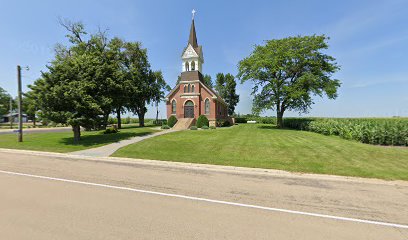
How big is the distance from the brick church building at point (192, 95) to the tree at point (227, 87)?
36.3 m

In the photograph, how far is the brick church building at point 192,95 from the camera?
3538cm

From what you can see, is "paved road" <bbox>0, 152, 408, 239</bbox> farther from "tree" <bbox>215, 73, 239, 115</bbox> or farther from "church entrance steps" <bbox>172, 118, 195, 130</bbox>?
"tree" <bbox>215, 73, 239, 115</bbox>

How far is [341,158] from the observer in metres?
10.7

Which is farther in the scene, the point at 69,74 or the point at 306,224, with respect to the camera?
the point at 69,74

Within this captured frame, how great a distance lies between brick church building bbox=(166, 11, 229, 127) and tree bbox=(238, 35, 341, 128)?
730 cm

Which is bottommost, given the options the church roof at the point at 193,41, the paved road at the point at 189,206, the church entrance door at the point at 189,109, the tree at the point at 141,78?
the paved road at the point at 189,206

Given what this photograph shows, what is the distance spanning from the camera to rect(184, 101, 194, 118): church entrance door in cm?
3594

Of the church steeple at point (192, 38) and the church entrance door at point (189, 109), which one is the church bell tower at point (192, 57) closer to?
the church steeple at point (192, 38)

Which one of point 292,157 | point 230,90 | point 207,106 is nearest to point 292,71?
point 207,106

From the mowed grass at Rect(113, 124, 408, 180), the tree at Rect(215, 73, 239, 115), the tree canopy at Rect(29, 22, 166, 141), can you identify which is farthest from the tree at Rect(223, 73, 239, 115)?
the mowed grass at Rect(113, 124, 408, 180)

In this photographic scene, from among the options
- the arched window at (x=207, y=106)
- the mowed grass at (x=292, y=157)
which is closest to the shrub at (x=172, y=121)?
the arched window at (x=207, y=106)

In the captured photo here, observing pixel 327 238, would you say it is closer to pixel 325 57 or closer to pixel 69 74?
pixel 69 74

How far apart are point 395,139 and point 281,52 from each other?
19.6 m

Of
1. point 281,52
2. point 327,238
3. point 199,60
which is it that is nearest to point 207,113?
point 199,60
